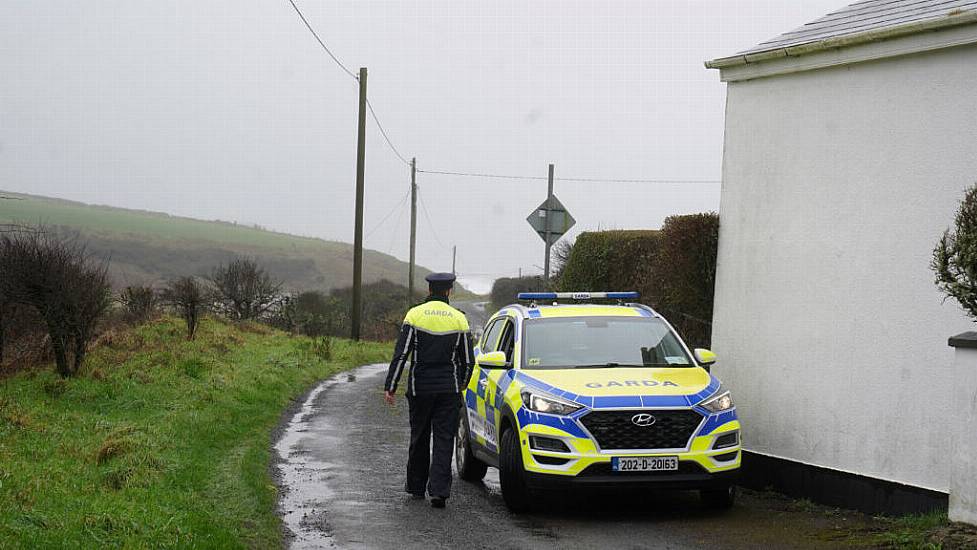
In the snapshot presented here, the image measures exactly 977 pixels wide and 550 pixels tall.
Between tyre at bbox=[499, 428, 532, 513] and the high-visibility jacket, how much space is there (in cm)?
81

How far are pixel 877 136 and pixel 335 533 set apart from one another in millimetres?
5816

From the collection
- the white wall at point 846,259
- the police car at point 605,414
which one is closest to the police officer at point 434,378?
the police car at point 605,414

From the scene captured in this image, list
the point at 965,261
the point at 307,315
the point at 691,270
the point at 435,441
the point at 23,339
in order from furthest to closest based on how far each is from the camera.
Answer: the point at 307,315
the point at 23,339
the point at 691,270
the point at 435,441
the point at 965,261

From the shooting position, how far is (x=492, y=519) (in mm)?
9688

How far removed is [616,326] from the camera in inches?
439

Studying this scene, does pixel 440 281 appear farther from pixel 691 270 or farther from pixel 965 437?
pixel 965 437

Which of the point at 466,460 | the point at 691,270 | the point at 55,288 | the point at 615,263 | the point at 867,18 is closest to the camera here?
the point at 867,18

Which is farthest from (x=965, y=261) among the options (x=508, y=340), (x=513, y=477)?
(x=508, y=340)

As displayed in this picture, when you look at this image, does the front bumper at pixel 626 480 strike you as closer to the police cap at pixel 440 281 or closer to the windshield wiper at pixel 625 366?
the windshield wiper at pixel 625 366

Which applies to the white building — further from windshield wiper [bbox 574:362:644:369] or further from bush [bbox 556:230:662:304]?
bush [bbox 556:230:662:304]

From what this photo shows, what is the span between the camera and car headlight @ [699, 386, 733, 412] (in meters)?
9.62

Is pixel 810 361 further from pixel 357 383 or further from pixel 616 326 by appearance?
pixel 357 383

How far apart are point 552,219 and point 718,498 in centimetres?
1195

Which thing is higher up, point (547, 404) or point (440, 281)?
point (440, 281)
